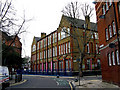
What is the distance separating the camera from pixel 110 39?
1530cm

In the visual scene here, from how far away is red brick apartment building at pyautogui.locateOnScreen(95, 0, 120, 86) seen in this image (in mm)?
13422

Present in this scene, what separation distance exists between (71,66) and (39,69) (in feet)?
67.4

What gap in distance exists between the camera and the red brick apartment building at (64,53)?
34294mm

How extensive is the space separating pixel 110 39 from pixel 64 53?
22472 mm

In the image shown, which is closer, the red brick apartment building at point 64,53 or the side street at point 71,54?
the side street at point 71,54

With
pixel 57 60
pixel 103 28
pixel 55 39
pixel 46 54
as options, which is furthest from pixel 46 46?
pixel 103 28

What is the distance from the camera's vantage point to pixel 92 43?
127ft

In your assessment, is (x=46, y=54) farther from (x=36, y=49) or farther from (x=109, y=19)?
(x=109, y=19)

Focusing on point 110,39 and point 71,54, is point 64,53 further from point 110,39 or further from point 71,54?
point 110,39

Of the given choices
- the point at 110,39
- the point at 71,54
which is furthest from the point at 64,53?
the point at 110,39

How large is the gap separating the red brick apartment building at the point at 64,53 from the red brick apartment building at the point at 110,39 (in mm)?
10406

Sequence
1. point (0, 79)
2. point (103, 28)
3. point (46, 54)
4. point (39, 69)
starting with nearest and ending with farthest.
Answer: point (0, 79), point (103, 28), point (46, 54), point (39, 69)

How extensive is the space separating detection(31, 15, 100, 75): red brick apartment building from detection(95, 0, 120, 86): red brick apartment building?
10.4m

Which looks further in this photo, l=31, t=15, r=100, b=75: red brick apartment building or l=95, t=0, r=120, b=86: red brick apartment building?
l=31, t=15, r=100, b=75: red brick apartment building
